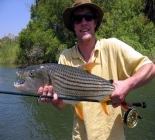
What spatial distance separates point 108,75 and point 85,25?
72 centimetres

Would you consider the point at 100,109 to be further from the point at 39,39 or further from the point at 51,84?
the point at 39,39

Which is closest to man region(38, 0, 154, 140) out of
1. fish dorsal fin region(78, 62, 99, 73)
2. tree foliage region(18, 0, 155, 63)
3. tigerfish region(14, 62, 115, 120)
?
tigerfish region(14, 62, 115, 120)

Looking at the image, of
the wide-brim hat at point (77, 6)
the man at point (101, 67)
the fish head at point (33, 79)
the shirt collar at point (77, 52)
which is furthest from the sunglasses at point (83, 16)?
the fish head at point (33, 79)

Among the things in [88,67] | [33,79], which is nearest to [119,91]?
[88,67]

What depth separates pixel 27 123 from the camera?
11.3 metres

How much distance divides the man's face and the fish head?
0.66 metres

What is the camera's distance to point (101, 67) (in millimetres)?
3064

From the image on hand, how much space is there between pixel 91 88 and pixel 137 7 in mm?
34684

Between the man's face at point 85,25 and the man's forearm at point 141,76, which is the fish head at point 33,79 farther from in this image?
the man's forearm at point 141,76

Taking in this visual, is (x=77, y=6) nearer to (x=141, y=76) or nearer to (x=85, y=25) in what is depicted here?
(x=85, y=25)

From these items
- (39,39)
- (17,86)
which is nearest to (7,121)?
(17,86)

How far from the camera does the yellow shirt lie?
2.92 meters

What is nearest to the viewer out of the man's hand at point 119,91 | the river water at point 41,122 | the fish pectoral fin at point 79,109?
the man's hand at point 119,91

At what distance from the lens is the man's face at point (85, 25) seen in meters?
3.11
